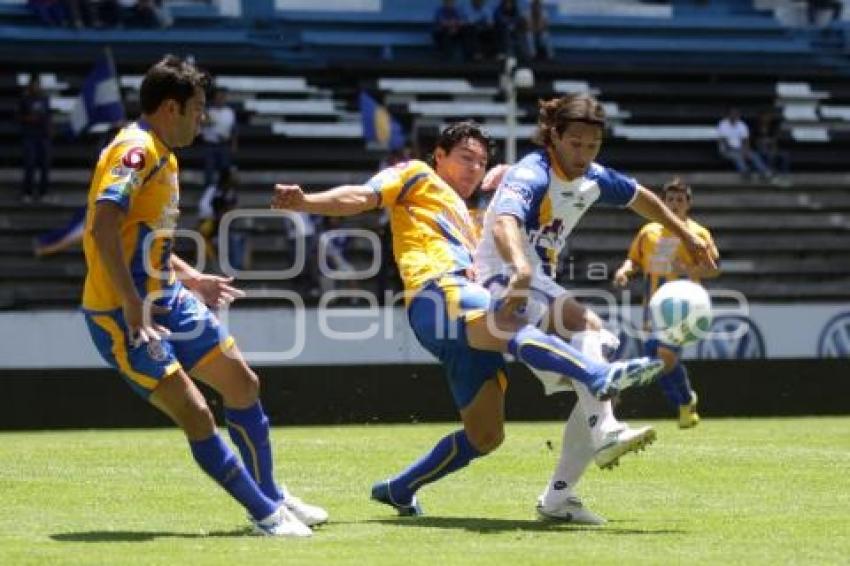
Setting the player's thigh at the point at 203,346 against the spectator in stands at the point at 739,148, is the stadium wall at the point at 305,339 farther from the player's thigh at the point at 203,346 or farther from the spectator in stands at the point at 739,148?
the player's thigh at the point at 203,346

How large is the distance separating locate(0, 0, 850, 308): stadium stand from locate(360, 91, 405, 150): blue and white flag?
0.34m

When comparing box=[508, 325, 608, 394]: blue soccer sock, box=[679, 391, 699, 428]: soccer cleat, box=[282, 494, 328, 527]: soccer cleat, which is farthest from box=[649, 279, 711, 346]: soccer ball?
box=[282, 494, 328, 527]: soccer cleat

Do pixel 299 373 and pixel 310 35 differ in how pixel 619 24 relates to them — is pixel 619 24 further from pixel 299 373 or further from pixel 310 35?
pixel 299 373

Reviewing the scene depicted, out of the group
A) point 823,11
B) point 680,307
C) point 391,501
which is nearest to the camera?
point 391,501

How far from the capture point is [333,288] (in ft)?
81.5

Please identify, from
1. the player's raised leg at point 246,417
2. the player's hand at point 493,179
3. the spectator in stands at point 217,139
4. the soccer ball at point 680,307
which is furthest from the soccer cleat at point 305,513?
the spectator in stands at point 217,139

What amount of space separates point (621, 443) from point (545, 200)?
4.45 feet

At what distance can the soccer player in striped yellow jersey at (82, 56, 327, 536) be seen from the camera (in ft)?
28.2

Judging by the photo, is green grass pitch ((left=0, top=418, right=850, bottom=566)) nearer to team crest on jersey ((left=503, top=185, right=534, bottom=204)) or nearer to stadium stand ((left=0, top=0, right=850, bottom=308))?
team crest on jersey ((left=503, top=185, right=534, bottom=204))

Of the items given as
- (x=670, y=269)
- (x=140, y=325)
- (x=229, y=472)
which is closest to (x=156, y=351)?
(x=140, y=325)

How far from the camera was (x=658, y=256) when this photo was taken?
18406mm

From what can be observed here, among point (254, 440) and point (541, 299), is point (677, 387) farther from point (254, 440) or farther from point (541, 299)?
point (254, 440)

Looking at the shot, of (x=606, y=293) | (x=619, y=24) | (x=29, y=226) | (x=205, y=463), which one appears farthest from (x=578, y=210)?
(x=619, y=24)

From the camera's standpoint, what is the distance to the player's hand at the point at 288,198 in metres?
9.22
